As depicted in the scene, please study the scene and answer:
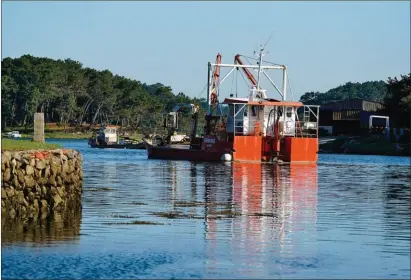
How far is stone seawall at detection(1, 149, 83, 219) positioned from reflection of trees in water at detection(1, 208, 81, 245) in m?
0.71

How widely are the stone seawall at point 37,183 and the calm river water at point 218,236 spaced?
1.11 metres

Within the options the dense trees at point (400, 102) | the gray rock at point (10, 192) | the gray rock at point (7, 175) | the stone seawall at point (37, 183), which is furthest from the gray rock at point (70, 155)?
the dense trees at point (400, 102)

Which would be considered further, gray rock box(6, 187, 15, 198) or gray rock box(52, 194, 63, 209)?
gray rock box(52, 194, 63, 209)

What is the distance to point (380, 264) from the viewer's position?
21.8 m

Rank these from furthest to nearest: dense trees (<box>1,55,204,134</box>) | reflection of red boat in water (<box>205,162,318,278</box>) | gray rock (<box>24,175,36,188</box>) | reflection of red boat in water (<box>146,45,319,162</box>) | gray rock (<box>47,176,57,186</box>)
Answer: dense trees (<box>1,55,204,134</box>) → reflection of red boat in water (<box>146,45,319,162</box>) → gray rock (<box>47,176,57,186</box>) → gray rock (<box>24,175,36,188</box>) → reflection of red boat in water (<box>205,162,318,278</box>)

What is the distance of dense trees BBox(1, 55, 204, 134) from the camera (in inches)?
6698

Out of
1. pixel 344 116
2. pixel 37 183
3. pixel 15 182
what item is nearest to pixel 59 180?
pixel 37 183

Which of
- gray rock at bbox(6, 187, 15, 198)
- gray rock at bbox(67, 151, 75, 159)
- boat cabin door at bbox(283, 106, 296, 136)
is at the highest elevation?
boat cabin door at bbox(283, 106, 296, 136)

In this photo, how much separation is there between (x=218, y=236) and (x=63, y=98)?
153m

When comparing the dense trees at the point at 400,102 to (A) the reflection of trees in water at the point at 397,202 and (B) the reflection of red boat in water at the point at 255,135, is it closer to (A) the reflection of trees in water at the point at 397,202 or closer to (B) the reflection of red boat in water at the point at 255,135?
(B) the reflection of red boat in water at the point at 255,135

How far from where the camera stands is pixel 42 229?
2642 cm

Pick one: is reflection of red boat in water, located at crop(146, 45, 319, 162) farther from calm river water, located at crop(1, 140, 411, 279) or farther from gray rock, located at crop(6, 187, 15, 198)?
gray rock, located at crop(6, 187, 15, 198)

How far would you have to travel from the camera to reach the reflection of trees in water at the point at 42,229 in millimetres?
24522

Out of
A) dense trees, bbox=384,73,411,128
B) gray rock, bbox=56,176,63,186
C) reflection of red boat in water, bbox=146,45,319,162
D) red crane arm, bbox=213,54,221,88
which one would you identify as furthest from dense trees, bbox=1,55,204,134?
gray rock, bbox=56,176,63,186
